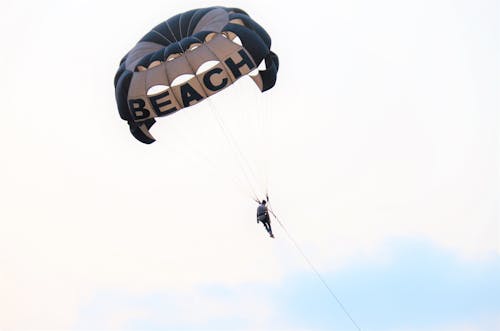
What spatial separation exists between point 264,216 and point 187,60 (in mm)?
6489

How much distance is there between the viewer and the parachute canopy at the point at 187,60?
38.8m

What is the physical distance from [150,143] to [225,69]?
189 inches

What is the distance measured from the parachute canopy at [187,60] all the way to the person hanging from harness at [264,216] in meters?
4.74

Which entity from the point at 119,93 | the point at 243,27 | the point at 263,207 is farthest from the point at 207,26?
the point at 263,207

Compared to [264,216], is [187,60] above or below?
above

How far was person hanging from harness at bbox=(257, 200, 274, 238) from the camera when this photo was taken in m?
39.0

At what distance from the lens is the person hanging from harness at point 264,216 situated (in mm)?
39031

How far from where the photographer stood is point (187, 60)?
3872 cm

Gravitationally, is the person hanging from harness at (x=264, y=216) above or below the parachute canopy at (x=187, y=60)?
below

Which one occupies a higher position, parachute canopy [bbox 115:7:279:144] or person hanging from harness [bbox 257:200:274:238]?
parachute canopy [bbox 115:7:279:144]

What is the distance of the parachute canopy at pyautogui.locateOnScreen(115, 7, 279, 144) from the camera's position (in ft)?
127

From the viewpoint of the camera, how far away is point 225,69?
129 ft

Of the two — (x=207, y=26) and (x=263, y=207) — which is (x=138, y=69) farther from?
(x=263, y=207)

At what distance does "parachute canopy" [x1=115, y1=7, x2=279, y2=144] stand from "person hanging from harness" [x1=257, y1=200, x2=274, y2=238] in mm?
4738
